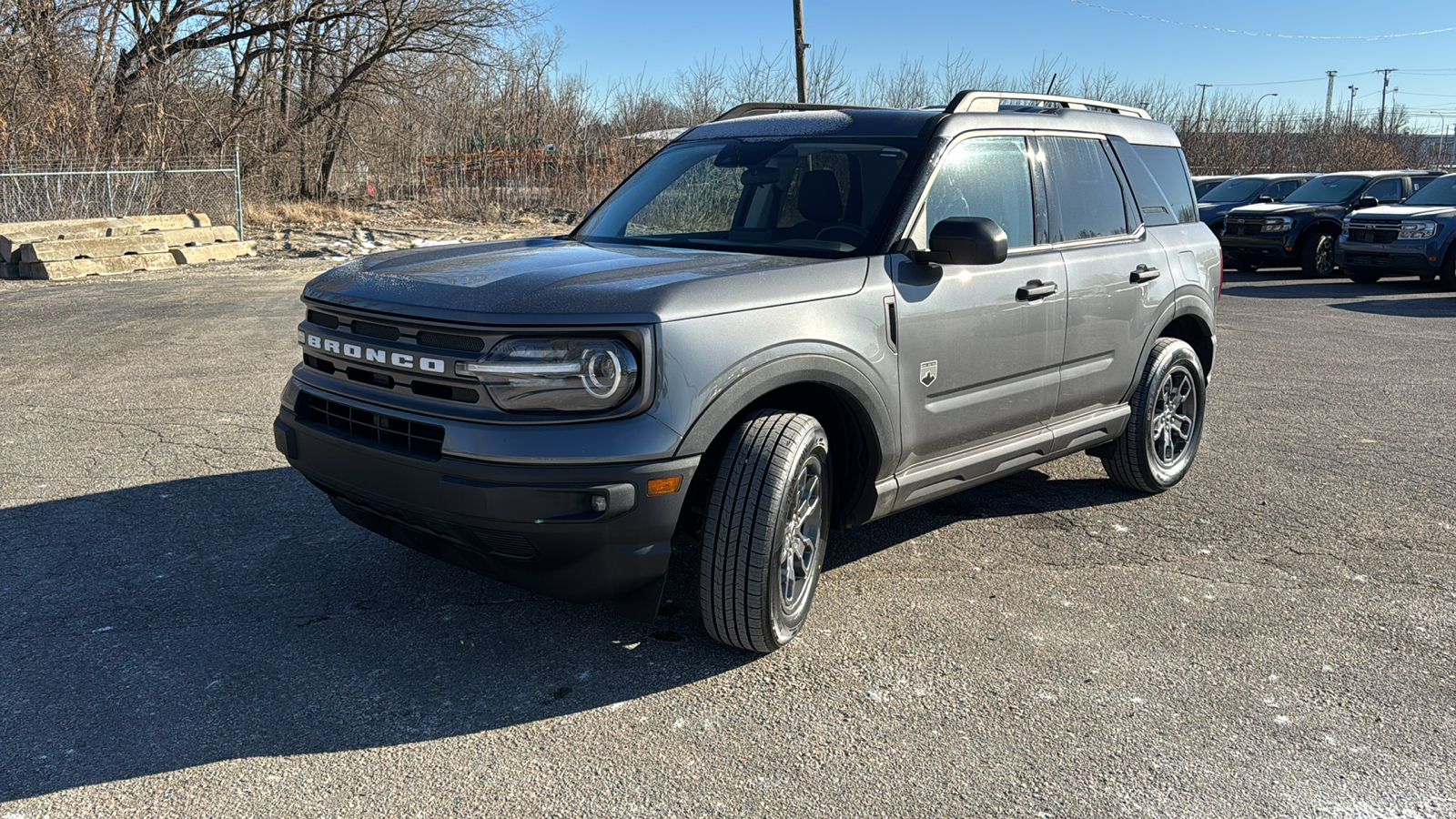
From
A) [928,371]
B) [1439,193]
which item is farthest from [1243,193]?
[928,371]

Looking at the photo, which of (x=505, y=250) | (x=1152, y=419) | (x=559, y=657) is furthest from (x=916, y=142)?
(x=559, y=657)

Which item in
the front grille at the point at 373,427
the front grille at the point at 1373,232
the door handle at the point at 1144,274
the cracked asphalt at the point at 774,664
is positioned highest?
the front grille at the point at 1373,232

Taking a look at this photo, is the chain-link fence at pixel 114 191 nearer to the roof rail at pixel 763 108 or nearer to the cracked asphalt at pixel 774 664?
the cracked asphalt at pixel 774 664

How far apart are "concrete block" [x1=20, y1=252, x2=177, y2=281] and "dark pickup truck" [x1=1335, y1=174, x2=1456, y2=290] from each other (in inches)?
694

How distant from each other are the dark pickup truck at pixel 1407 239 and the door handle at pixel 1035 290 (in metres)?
13.9

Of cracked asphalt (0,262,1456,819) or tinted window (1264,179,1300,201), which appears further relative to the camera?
tinted window (1264,179,1300,201)

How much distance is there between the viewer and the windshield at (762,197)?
4297mm

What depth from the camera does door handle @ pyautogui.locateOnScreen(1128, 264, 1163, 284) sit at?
5156 millimetres

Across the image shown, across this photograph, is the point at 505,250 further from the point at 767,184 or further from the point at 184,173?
the point at 184,173

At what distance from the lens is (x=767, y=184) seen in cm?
470

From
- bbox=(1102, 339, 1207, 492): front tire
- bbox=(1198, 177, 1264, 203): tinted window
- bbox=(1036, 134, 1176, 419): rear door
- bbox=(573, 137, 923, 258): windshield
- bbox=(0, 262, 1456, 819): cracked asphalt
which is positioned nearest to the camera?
bbox=(0, 262, 1456, 819): cracked asphalt

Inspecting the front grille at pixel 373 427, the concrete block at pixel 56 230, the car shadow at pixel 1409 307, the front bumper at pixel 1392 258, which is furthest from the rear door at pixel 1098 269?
the concrete block at pixel 56 230

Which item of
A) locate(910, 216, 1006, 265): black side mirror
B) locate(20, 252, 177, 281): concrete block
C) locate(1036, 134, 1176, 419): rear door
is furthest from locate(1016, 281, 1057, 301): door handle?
locate(20, 252, 177, 281): concrete block

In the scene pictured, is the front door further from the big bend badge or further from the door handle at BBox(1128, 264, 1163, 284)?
Answer: the door handle at BBox(1128, 264, 1163, 284)
